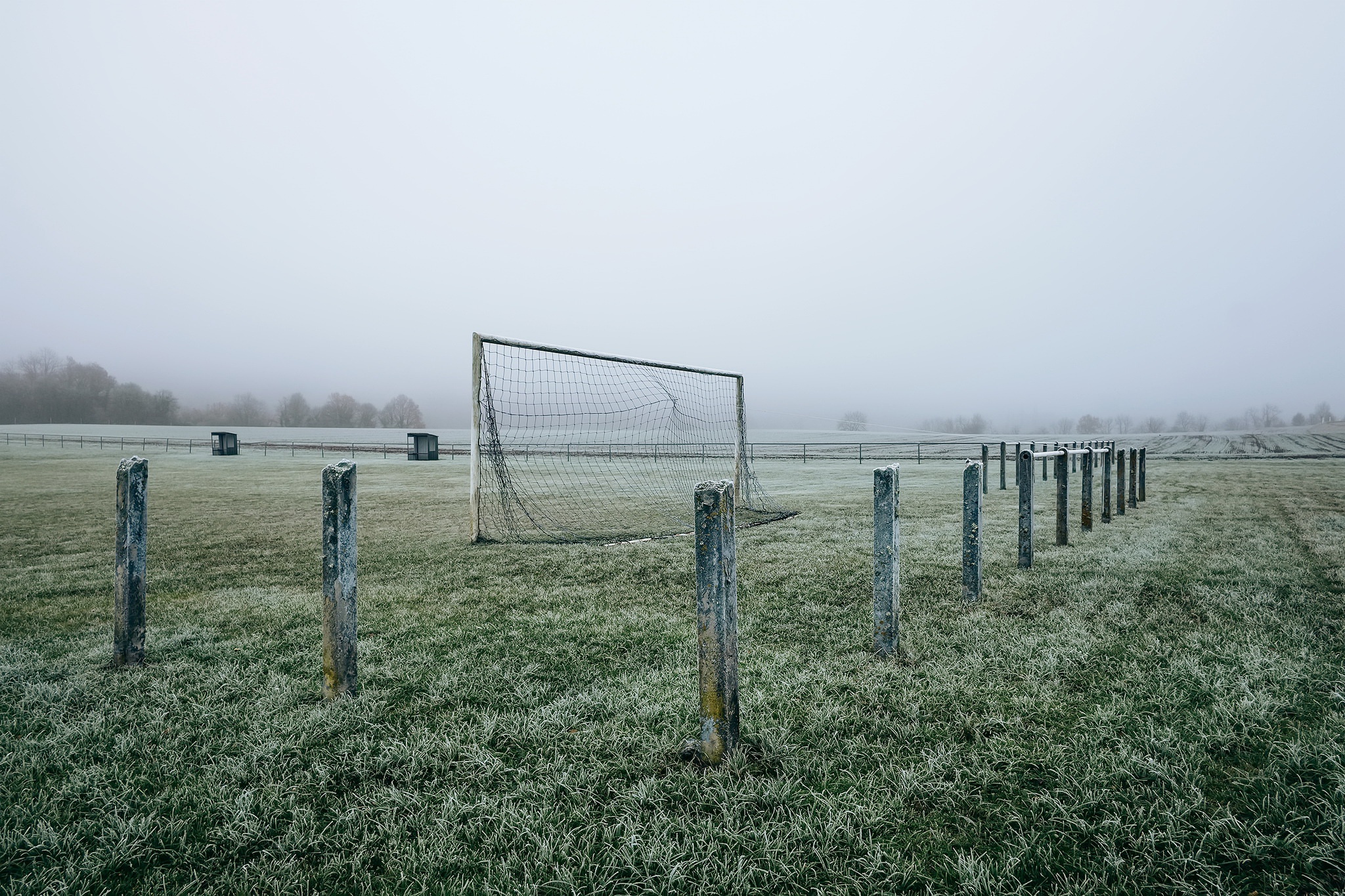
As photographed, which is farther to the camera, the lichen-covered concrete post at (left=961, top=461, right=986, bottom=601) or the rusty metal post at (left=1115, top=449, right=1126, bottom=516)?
the rusty metal post at (left=1115, top=449, right=1126, bottom=516)

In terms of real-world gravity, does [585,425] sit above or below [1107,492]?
above

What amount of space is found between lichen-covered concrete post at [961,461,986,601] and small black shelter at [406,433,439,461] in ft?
112

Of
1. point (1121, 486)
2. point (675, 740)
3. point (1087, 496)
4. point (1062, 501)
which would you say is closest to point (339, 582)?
point (675, 740)

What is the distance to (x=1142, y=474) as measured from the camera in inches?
442

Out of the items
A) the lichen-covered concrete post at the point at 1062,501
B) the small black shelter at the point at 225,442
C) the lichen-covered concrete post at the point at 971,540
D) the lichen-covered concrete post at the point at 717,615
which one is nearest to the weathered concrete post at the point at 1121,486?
Answer: the lichen-covered concrete post at the point at 1062,501

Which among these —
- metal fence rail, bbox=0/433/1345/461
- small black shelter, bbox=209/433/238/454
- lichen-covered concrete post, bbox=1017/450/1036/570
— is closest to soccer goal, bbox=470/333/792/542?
lichen-covered concrete post, bbox=1017/450/1036/570

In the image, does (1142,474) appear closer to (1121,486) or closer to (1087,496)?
(1121,486)

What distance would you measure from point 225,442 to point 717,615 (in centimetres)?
4738

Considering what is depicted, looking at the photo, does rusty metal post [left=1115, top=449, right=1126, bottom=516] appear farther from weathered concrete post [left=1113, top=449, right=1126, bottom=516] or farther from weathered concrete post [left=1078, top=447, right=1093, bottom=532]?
weathered concrete post [left=1078, top=447, right=1093, bottom=532]

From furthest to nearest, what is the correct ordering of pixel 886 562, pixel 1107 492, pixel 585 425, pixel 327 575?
pixel 585 425
pixel 1107 492
pixel 886 562
pixel 327 575

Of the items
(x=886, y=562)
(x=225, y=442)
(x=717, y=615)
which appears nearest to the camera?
(x=717, y=615)

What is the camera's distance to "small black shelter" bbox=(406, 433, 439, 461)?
34425 millimetres

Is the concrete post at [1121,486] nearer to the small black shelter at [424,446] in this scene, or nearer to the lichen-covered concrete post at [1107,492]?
the lichen-covered concrete post at [1107,492]

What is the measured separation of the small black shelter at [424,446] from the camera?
1355 inches
